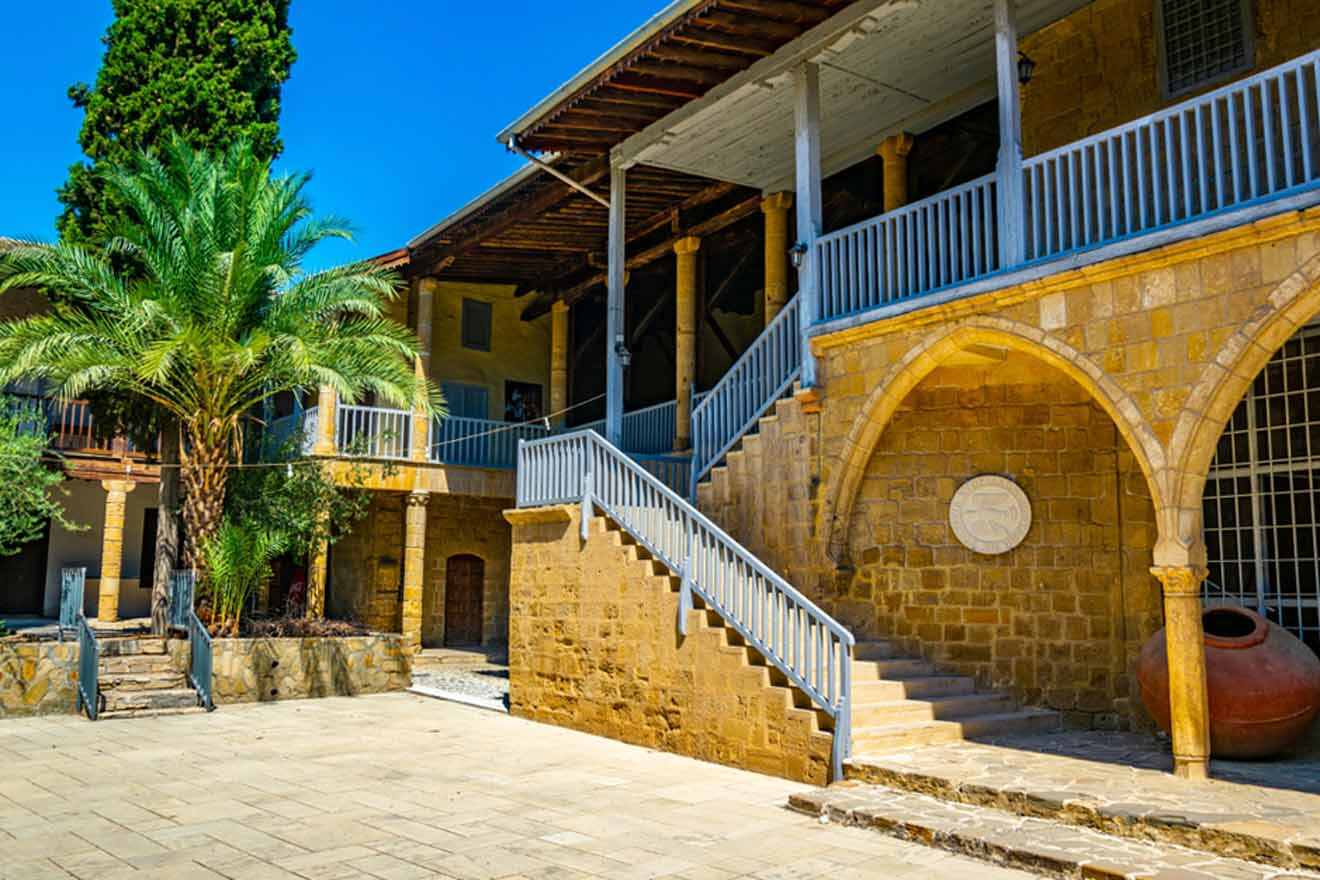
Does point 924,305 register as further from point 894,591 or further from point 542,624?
point 542,624

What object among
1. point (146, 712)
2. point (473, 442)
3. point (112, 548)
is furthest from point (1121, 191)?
point (112, 548)

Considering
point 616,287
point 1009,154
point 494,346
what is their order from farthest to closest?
point 494,346
point 616,287
point 1009,154

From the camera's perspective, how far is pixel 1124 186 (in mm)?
8039

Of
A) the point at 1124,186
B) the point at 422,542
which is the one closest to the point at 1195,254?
the point at 1124,186

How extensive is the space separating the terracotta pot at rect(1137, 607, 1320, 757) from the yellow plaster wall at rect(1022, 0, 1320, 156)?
5017mm

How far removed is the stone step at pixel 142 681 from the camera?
12422 millimetres

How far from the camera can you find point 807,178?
10.9 meters

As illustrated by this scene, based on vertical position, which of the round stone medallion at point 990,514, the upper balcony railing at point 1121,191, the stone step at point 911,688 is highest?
the upper balcony railing at point 1121,191

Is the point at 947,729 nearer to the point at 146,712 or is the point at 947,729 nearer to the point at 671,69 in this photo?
the point at 671,69

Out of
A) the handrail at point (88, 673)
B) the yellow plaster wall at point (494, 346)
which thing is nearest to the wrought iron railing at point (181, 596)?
the handrail at point (88, 673)

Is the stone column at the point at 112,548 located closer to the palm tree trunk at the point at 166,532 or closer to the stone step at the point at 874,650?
the palm tree trunk at the point at 166,532

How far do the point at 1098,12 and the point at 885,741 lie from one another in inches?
291

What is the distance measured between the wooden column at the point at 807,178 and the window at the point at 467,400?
37.1 feet

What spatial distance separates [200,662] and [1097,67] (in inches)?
481
